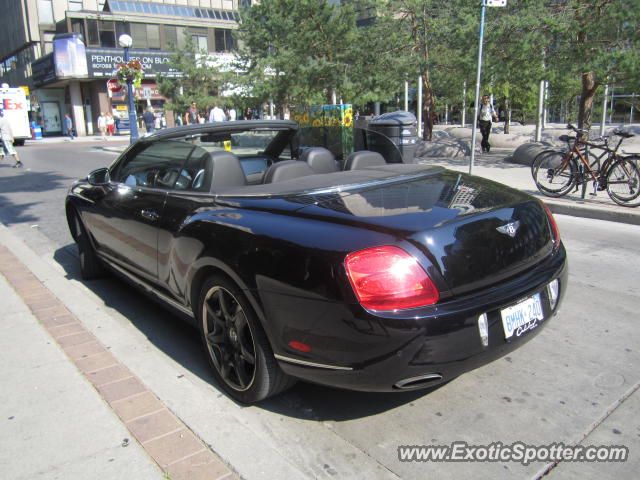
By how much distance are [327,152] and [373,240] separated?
5.56 feet

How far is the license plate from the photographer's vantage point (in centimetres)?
253

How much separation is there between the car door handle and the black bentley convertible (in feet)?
0.05

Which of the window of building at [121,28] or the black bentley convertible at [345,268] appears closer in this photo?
the black bentley convertible at [345,268]

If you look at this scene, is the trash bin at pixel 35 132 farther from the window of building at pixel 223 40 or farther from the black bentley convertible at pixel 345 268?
the black bentley convertible at pixel 345 268

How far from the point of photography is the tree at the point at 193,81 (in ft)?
99.6

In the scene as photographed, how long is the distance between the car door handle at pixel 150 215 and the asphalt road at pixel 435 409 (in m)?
0.90

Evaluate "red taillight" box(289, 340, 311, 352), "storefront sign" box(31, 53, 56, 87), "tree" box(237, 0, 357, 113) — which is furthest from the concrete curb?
"storefront sign" box(31, 53, 56, 87)

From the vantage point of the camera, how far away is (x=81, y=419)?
2789 mm

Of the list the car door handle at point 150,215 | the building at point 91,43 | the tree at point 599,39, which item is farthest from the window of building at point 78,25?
the car door handle at point 150,215

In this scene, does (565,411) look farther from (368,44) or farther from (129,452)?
(368,44)

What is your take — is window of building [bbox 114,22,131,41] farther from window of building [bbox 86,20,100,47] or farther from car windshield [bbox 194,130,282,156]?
car windshield [bbox 194,130,282,156]

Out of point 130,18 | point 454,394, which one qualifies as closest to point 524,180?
point 454,394

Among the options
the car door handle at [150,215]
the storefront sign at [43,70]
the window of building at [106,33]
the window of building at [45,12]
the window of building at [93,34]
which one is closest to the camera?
the car door handle at [150,215]

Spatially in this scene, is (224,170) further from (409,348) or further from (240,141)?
(409,348)
